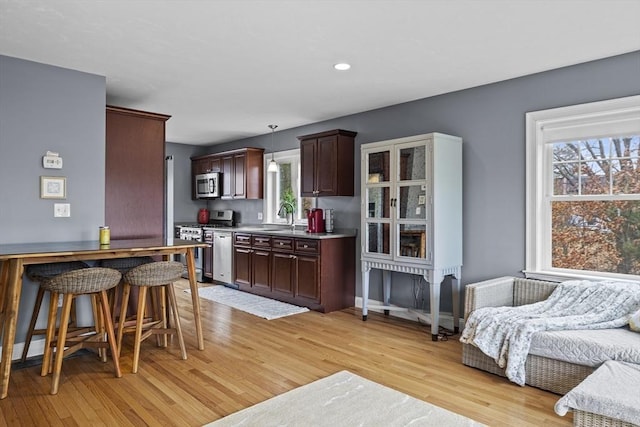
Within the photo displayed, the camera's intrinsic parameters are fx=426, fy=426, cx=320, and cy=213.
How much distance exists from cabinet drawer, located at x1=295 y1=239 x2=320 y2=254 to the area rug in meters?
2.19

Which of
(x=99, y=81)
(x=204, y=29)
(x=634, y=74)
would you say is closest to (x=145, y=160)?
(x=99, y=81)

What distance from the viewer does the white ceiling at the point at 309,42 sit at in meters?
2.54

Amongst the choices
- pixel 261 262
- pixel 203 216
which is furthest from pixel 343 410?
pixel 203 216

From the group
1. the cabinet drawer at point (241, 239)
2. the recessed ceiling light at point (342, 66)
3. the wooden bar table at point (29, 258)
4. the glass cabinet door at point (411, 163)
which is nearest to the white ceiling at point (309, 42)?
the recessed ceiling light at point (342, 66)

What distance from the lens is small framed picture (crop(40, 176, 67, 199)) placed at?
3.48 m

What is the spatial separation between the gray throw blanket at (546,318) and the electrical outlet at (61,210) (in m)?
3.37

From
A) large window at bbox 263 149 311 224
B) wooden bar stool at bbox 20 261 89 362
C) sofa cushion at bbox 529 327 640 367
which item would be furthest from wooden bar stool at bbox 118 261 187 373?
large window at bbox 263 149 311 224

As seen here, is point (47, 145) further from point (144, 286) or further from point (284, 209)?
point (284, 209)

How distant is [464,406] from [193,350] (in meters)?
2.19

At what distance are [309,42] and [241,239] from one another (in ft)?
11.7

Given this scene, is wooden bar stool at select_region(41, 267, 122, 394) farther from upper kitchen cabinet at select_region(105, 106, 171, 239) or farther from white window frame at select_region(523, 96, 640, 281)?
white window frame at select_region(523, 96, 640, 281)

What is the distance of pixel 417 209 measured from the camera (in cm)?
410

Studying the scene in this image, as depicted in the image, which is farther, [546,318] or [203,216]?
[203,216]

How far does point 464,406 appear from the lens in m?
2.59
